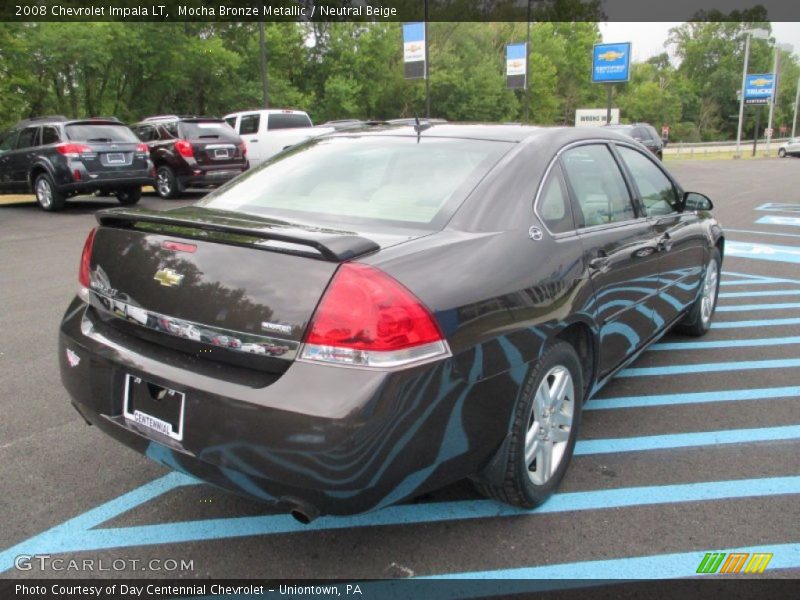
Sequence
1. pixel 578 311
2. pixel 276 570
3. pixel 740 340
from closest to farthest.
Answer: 1. pixel 276 570
2. pixel 578 311
3. pixel 740 340

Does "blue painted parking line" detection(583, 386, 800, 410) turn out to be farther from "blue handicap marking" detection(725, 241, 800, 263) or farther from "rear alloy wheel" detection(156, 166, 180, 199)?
"rear alloy wheel" detection(156, 166, 180, 199)

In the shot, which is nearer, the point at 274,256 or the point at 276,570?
the point at 274,256

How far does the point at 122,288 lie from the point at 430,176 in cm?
141

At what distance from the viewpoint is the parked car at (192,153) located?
582 inches

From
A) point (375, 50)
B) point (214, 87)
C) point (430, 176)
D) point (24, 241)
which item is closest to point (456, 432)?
point (430, 176)

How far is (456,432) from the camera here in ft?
7.66

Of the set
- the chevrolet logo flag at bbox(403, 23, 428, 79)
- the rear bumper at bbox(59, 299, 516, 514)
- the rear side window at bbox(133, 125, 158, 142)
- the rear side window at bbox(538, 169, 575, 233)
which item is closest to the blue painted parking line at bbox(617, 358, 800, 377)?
the rear side window at bbox(538, 169, 575, 233)

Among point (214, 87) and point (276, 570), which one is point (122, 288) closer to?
point (276, 570)

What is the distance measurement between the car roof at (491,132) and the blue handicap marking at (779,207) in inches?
488

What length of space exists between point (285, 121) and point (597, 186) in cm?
1556

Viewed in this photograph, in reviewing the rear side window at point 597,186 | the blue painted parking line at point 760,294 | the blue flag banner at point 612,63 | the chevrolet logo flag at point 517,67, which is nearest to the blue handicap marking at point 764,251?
the blue painted parking line at point 760,294

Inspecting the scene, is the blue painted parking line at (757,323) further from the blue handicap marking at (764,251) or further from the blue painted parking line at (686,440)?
the blue handicap marking at (764,251)

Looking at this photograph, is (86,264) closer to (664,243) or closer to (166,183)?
(664,243)

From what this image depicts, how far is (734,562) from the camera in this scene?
2.57m
